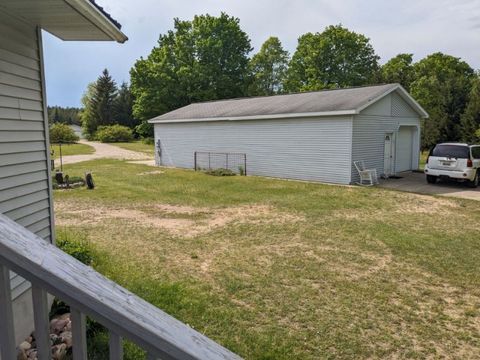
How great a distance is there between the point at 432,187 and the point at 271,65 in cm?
3758

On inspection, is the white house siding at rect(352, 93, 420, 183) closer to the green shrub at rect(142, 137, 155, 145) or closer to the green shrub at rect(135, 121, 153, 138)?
the green shrub at rect(142, 137, 155, 145)

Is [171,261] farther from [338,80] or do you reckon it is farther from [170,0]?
[338,80]

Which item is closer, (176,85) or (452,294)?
(452,294)

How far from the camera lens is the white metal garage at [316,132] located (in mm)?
14211

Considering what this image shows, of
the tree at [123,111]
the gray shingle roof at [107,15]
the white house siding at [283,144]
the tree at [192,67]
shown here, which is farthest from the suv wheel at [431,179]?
the tree at [123,111]

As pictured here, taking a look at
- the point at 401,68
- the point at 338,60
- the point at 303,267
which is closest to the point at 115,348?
the point at 303,267

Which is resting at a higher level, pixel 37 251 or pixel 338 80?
pixel 338 80

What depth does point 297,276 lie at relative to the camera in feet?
17.5

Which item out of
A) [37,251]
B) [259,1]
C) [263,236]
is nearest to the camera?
[37,251]

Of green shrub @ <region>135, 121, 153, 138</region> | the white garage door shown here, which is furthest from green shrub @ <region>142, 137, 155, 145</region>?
the white garage door

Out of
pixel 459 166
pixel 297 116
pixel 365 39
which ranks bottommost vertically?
pixel 459 166

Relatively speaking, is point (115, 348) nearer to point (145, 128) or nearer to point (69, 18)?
point (69, 18)

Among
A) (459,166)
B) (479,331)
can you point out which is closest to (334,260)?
(479,331)

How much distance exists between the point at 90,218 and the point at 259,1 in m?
10.8
